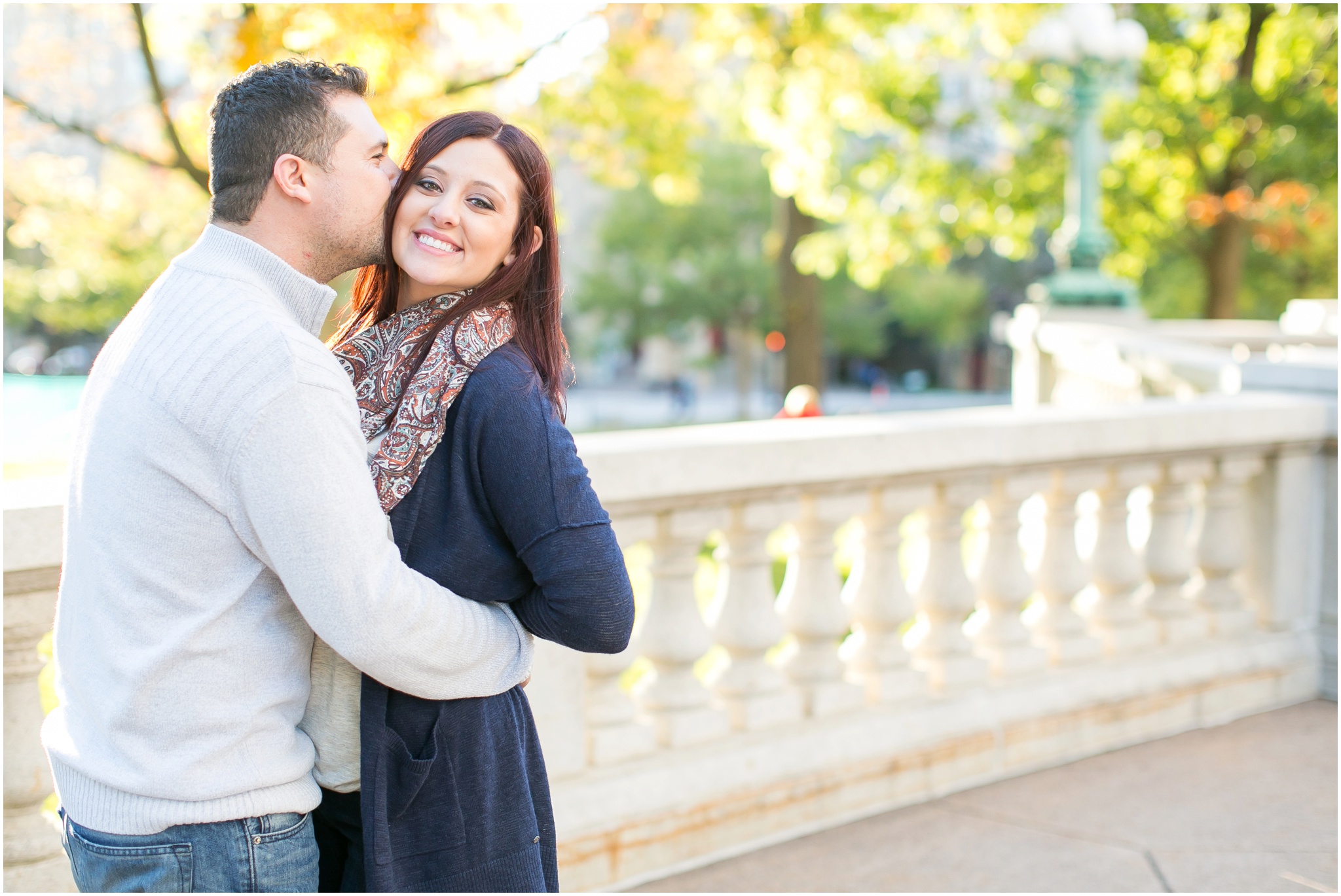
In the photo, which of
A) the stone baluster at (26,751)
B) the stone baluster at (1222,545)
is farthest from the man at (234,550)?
the stone baluster at (1222,545)

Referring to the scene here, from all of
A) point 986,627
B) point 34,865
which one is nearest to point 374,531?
point 34,865

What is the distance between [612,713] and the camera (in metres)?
3.54

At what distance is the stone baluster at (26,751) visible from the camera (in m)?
2.55

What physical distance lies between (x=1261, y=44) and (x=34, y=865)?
19.4 meters

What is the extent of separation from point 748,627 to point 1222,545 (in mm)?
2397

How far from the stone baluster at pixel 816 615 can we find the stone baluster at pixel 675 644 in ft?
1.16

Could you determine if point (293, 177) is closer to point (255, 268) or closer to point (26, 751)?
point (255, 268)

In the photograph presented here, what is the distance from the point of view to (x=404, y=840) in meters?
1.94

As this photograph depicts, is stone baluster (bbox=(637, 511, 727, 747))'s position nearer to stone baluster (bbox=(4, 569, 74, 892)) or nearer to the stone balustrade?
the stone balustrade

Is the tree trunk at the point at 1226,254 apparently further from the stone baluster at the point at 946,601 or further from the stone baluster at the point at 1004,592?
the stone baluster at the point at 946,601

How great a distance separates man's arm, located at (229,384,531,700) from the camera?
1.65m

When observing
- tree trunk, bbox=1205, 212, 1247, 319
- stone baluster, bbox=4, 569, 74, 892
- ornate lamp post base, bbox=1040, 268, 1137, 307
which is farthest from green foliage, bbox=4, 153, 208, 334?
tree trunk, bbox=1205, 212, 1247, 319

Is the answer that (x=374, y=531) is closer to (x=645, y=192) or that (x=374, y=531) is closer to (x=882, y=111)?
(x=882, y=111)

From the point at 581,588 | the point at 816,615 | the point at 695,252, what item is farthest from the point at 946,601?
the point at 695,252
